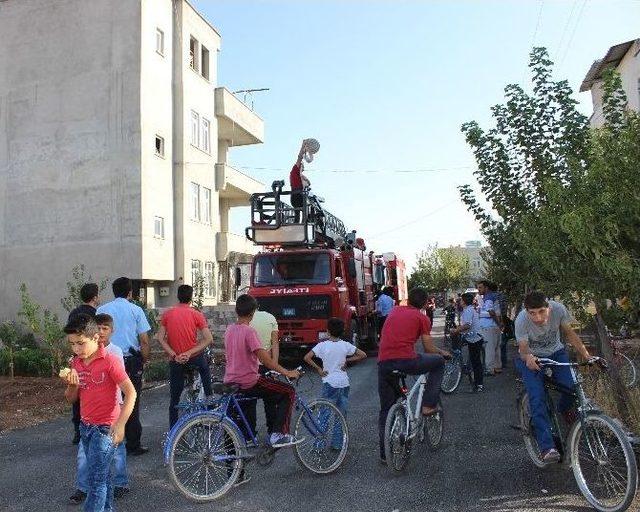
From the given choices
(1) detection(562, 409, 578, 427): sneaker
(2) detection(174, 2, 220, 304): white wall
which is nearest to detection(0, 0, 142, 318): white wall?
(2) detection(174, 2, 220, 304): white wall

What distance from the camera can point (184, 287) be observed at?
8.20 m

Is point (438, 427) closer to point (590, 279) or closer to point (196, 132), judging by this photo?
point (590, 279)

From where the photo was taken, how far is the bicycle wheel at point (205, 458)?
5898mm

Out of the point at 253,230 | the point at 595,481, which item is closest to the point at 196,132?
the point at 253,230

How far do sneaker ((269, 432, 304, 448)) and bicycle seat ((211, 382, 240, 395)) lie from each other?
1.95 feet

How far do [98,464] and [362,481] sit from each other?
2.72 m

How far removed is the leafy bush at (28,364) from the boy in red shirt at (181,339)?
908cm

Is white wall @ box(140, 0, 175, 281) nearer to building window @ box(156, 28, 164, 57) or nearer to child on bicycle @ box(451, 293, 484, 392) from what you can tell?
building window @ box(156, 28, 164, 57)

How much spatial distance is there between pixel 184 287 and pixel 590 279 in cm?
454

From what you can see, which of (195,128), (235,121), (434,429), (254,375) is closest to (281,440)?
(254,375)

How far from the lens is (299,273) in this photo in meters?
16.7

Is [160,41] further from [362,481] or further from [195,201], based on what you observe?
[362,481]

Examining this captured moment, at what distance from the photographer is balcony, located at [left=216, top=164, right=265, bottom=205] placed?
2945cm

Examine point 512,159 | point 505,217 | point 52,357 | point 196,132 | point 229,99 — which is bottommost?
point 52,357
